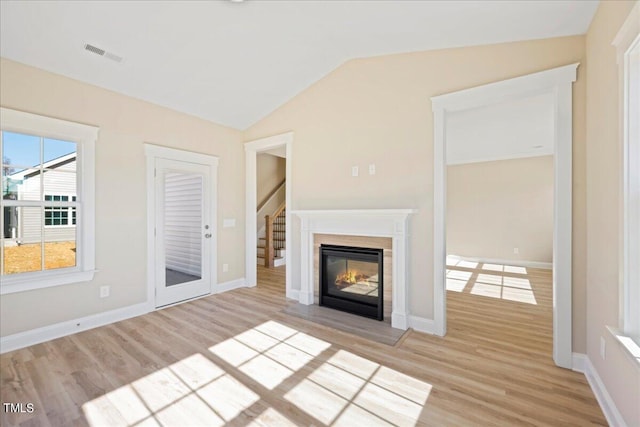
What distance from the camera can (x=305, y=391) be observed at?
6.61 ft

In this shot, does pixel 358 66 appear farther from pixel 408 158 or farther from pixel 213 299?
pixel 213 299

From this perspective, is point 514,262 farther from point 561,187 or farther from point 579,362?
point 561,187

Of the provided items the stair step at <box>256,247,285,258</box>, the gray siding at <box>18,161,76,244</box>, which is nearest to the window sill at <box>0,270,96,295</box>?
the gray siding at <box>18,161,76,244</box>

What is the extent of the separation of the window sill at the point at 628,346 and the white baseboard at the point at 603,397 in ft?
1.48

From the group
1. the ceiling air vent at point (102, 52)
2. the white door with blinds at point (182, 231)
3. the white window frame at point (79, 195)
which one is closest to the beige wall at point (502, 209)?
the white door with blinds at point (182, 231)

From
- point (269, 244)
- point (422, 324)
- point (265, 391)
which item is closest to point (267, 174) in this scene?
point (269, 244)

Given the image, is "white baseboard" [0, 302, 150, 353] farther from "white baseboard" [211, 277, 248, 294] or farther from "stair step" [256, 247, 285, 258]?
"stair step" [256, 247, 285, 258]

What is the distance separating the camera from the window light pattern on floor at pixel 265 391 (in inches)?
69.4

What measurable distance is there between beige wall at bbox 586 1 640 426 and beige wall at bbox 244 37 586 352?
0.13 metres

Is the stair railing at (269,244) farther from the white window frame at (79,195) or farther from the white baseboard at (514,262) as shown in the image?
the white baseboard at (514,262)

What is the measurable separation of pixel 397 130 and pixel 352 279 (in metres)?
1.89

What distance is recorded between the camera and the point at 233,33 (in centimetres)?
282

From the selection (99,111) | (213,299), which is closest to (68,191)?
(99,111)

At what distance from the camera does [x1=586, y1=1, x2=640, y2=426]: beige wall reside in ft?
5.26
